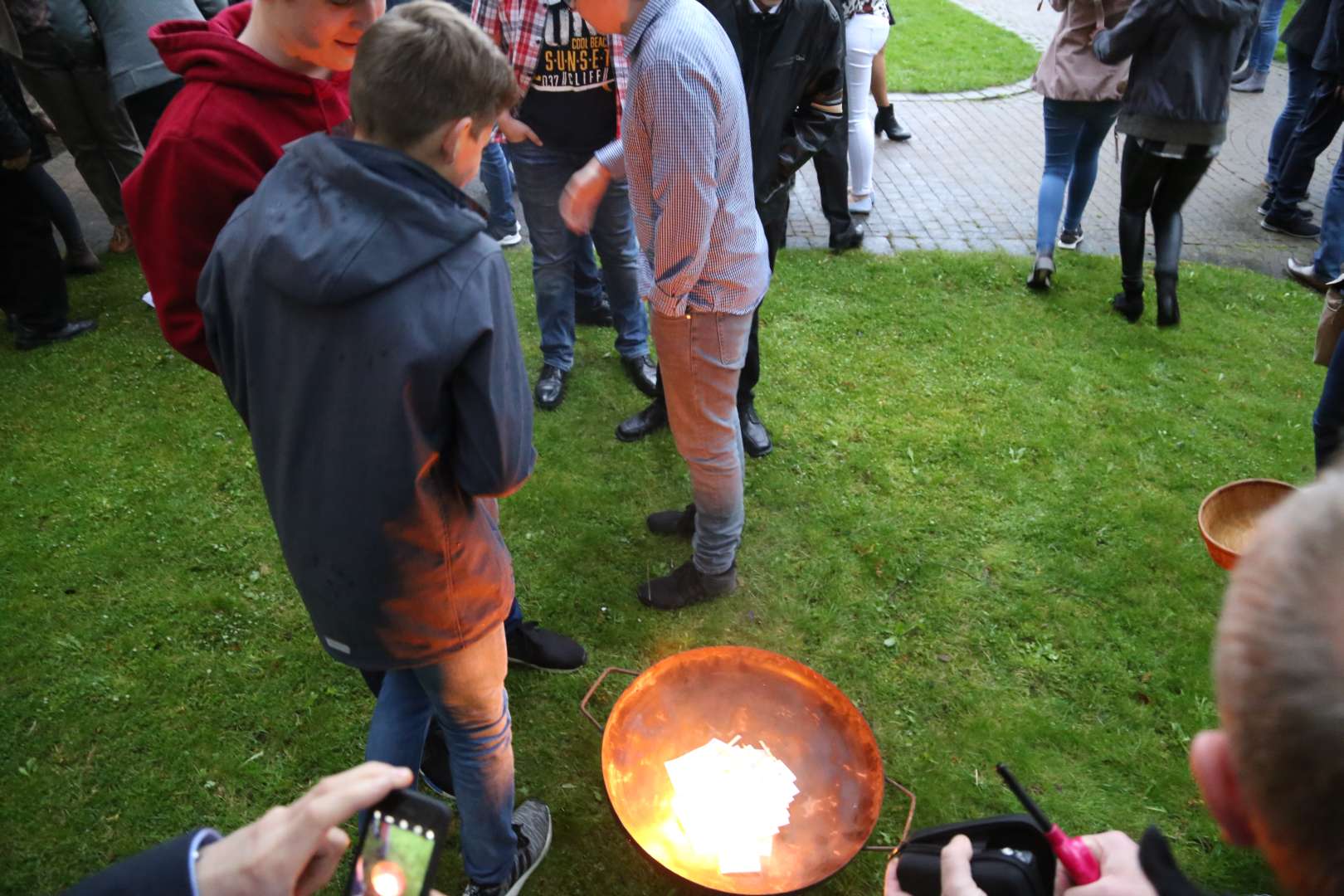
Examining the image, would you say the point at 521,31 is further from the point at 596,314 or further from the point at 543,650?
the point at 543,650

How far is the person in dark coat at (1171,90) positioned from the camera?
4.16 meters

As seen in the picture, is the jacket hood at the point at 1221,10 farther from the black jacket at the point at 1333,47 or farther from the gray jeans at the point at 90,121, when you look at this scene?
the gray jeans at the point at 90,121

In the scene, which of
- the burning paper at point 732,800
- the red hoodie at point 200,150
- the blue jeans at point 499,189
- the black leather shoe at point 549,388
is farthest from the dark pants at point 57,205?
the burning paper at point 732,800

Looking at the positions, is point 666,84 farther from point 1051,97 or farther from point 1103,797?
point 1051,97

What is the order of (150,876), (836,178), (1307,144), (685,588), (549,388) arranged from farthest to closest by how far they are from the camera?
(1307,144) < (836,178) < (549,388) < (685,588) < (150,876)

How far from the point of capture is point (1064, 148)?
17.1ft

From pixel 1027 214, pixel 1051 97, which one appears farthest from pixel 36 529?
pixel 1027 214

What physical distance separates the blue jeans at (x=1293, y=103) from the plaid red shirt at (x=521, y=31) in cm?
540

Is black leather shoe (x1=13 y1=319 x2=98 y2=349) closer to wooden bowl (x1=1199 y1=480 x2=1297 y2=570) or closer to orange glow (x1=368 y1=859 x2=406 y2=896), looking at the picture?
orange glow (x1=368 y1=859 x2=406 y2=896)

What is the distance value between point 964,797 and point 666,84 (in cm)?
224

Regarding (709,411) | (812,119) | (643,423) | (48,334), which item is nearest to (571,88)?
(812,119)

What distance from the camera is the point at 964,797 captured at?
101 inches

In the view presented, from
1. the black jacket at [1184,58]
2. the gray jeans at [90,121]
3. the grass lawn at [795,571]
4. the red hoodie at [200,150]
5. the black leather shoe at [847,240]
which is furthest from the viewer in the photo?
the black leather shoe at [847,240]

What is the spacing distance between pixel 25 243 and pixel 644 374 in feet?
10.8
